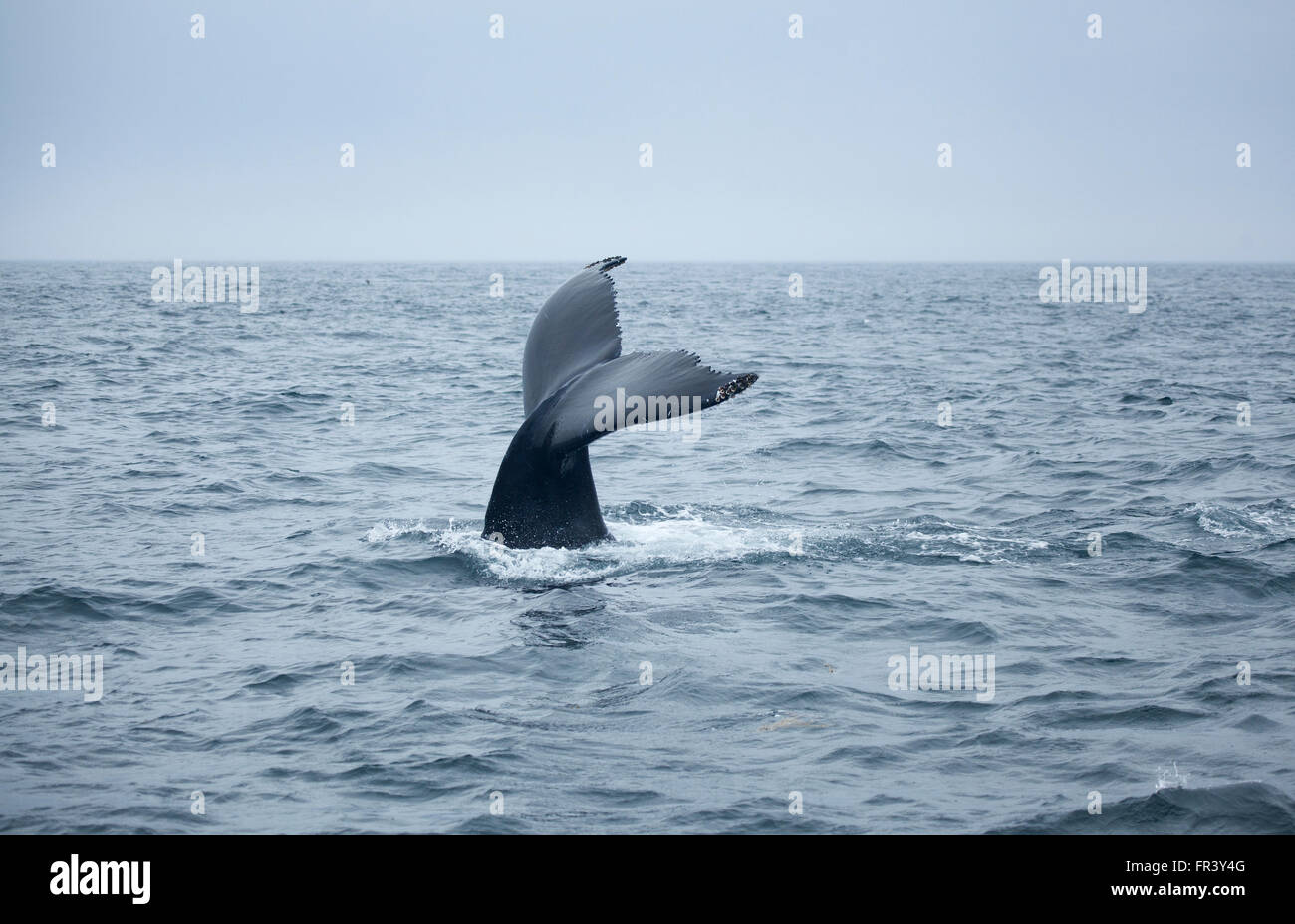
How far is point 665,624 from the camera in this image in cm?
929

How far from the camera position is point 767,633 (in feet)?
30.4

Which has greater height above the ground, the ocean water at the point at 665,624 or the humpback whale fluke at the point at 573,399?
the humpback whale fluke at the point at 573,399

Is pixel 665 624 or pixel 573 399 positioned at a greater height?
pixel 573 399

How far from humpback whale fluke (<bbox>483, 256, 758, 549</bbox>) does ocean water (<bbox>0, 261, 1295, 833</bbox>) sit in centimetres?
38

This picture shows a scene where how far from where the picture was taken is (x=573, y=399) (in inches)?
367

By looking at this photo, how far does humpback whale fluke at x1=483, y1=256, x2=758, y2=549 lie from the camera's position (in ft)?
27.8

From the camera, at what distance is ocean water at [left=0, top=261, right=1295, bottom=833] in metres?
6.53

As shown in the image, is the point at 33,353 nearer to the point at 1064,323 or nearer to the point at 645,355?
the point at 645,355

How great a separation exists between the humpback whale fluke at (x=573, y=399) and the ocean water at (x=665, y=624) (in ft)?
1.23

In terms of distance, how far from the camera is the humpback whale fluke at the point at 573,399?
8.47 m

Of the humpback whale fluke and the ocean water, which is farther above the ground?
the humpback whale fluke

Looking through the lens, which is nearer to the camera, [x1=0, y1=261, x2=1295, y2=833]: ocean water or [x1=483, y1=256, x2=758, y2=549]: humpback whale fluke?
[x1=0, y1=261, x2=1295, y2=833]: ocean water

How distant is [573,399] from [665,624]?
1.73 meters
